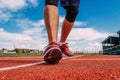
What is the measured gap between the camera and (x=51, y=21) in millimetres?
3189

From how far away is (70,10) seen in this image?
12.2 feet

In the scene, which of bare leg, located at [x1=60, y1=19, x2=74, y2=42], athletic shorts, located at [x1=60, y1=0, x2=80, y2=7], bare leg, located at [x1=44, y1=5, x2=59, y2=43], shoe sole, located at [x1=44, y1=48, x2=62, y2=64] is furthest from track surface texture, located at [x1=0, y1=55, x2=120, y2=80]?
bare leg, located at [x1=60, y1=19, x2=74, y2=42]

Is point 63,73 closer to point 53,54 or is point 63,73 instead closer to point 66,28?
point 53,54

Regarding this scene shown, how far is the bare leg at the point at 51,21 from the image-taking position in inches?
123

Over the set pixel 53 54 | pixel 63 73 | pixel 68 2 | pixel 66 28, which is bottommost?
pixel 63 73

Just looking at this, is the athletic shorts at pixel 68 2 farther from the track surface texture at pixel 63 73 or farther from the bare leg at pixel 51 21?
the track surface texture at pixel 63 73

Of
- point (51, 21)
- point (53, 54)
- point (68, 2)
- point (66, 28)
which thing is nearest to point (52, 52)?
point (53, 54)

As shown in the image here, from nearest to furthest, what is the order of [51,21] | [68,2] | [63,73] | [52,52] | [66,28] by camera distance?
[63,73]
[52,52]
[51,21]
[68,2]
[66,28]

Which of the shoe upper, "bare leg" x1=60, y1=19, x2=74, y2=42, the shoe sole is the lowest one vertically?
the shoe sole

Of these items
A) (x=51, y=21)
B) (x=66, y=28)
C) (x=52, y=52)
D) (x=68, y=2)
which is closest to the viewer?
(x=52, y=52)

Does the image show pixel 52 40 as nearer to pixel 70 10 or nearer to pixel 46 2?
pixel 46 2

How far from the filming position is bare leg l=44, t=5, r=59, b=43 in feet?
10.3

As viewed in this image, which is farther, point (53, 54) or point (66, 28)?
point (66, 28)

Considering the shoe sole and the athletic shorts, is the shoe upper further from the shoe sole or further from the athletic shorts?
the athletic shorts
